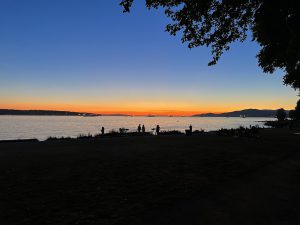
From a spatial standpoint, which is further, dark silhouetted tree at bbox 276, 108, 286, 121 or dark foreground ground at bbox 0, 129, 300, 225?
dark silhouetted tree at bbox 276, 108, 286, 121

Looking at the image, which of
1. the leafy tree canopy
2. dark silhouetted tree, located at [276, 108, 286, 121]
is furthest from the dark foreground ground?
dark silhouetted tree, located at [276, 108, 286, 121]

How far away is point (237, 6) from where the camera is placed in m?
10.8

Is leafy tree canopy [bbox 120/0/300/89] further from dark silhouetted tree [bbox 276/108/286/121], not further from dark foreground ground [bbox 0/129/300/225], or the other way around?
dark silhouetted tree [bbox 276/108/286/121]

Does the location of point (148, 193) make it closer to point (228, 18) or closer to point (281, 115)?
point (228, 18)

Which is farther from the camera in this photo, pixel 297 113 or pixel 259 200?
pixel 297 113

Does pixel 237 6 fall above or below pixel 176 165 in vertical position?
above

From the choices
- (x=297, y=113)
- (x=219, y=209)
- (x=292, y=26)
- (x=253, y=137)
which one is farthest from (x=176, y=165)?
(x=297, y=113)

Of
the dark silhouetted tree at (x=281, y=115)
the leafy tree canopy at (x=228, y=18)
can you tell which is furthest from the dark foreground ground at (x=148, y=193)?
the dark silhouetted tree at (x=281, y=115)

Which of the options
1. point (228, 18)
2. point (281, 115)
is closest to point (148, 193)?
point (228, 18)

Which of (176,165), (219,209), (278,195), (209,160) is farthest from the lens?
(209,160)

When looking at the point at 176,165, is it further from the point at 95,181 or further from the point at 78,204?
the point at 78,204

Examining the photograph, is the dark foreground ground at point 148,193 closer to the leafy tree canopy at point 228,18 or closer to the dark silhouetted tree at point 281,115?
the leafy tree canopy at point 228,18

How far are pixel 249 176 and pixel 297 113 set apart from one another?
77.2 m

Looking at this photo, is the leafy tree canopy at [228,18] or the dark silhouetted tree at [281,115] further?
the dark silhouetted tree at [281,115]
